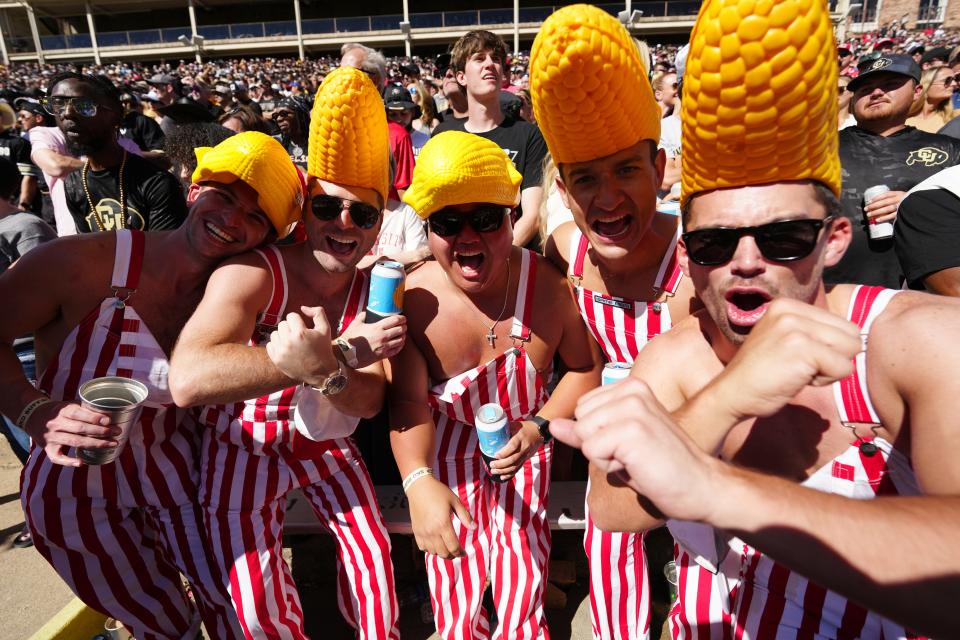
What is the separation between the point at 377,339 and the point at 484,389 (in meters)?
0.62

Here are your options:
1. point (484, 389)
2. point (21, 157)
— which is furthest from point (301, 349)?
point (21, 157)

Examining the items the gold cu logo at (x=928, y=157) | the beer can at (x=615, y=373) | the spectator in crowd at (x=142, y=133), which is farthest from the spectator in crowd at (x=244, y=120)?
A: the gold cu logo at (x=928, y=157)

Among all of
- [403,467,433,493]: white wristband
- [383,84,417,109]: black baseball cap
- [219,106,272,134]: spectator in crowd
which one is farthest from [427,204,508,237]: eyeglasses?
[219,106,272,134]: spectator in crowd

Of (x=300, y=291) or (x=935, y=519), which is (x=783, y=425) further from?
(x=300, y=291)

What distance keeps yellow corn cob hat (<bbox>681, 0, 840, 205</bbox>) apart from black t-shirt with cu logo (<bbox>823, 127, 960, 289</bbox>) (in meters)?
1.85

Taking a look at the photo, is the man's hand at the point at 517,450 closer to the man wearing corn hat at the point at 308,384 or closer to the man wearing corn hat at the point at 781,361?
the man wearing corn hat at the point at 781,361

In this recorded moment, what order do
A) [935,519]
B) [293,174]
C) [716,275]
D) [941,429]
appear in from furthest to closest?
1. [293,174]
2. [716,275]
3. [941,429]
4. [935,519]

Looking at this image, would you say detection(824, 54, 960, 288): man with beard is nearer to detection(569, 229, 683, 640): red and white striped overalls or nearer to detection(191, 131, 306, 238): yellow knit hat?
detection(569, 229, 683, 640): red and white striped overalls

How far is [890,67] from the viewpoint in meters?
3.50

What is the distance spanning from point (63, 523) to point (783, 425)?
2725 millimetres

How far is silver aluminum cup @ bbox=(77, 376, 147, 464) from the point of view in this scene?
1838 mm

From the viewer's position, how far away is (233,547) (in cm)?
234

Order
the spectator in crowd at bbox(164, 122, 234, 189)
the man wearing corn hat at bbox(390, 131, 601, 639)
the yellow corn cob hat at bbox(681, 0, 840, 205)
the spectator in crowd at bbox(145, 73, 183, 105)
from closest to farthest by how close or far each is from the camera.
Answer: the yellow corn cob hat at bbox(681, 0, 840, 205) < the man wearing corn hat at bbox(390, 131, 601, 639) < the spectator in crowd at bbox(164, 122, 234, 189) < the spectator in crowd at bbox(145, 73, 183, 105)

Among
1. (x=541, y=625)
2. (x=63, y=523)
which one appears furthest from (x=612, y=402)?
(x=63, y=523)
